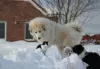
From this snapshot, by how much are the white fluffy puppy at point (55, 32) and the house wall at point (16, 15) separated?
15.7 m

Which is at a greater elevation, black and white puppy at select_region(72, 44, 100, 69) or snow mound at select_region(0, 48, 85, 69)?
black and white puppy at select_region(72, 44, 100, 69)

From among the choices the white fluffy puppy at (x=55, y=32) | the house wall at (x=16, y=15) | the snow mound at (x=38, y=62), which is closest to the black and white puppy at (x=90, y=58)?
the snow mound at (x=38, y=62)

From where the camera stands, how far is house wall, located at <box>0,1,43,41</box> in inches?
954

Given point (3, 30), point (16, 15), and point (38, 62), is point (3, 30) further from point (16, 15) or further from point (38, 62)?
point (38, 62)

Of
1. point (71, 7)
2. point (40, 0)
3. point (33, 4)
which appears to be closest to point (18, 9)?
point (33, 4)

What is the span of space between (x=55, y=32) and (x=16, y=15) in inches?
644

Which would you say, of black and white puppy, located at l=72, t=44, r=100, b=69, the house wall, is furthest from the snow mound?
the house wall

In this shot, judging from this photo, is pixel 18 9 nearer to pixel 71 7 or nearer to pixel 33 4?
pixel 33 4

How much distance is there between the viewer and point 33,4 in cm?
2409

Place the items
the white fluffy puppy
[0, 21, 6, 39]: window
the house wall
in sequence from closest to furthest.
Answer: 1. the white fluffy puppy
2. [0, 21, 6, 39]: window
3. the house wall

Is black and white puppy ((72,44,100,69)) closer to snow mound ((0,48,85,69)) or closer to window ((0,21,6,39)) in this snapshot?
snow mound ((0,48,85,69))

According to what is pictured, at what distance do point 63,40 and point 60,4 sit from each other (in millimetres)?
12110

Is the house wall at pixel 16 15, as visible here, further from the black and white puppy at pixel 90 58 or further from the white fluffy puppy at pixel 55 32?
the black and white puppy at pixel 90 58

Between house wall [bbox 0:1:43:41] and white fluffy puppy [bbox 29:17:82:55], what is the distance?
51.4ft
